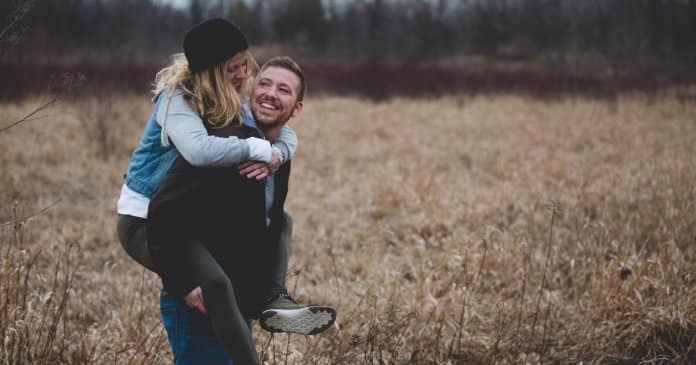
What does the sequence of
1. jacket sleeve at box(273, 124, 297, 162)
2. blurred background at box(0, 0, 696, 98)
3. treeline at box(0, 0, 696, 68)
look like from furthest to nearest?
treeline at box(0, 0, 696, 68) < blurred background at box(0, 0, 696, 98) < jacket sleeve at box(273, 124, 297, 162)

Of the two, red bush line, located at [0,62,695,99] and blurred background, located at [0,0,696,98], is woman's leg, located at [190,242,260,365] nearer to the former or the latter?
blurred background, located at [0,0,696,98]

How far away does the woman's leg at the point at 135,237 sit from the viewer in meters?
1.88

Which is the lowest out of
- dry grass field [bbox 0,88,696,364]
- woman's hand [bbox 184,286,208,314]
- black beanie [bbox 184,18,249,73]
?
dry grass field [bbox 0,88,696,364]

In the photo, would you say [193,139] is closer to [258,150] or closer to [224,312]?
[258,150]

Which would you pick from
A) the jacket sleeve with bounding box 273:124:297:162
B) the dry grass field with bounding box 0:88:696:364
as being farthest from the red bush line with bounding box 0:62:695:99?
the jacket sleeve with bounding box 273:124:297:162

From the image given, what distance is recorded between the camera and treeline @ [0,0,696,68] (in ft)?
77.6

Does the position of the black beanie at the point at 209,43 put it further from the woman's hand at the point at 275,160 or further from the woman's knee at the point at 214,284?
the woman's knee at the point at 214,284

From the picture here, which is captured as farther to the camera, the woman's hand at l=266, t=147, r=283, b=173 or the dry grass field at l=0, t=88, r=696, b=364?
the dry grass field at l=0, t=88, r=696, b=364

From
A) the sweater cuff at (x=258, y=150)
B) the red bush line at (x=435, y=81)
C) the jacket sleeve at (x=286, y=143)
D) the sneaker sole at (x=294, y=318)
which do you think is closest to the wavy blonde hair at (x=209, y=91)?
the sweater cuff at (x=258, y=150)

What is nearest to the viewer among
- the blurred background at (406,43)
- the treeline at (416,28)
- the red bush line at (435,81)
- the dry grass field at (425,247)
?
the dry grass field at (425,247)

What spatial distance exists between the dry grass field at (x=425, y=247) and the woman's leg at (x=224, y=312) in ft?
2.12

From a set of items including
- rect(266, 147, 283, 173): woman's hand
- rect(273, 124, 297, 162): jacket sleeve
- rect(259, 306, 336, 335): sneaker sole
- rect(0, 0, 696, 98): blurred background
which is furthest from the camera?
rect(0, 0, 696, 98): blurred background

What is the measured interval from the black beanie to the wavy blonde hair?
1.2 inches

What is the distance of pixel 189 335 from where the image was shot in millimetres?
2004
